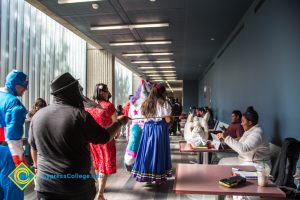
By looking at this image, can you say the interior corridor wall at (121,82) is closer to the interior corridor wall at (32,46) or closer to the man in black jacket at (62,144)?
the interior corridor wall at (32,46)

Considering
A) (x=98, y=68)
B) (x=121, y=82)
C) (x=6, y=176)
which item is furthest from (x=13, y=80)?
(x=121, y=82)

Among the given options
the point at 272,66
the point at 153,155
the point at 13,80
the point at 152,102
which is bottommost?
the point at 153,155

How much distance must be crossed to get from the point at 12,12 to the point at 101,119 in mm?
2706

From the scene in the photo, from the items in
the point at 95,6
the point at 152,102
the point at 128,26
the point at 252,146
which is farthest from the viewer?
the point at 128,26

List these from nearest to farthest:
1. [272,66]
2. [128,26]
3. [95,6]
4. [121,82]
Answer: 1. [272,66]
2. [95,6]
3. [128,26]
4. [121,82]

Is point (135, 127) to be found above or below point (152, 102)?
below

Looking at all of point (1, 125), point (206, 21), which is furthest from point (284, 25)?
point (1, 125)

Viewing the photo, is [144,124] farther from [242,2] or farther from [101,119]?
[242,2]

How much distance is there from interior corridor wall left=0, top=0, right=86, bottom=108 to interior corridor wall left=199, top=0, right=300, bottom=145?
395 cm

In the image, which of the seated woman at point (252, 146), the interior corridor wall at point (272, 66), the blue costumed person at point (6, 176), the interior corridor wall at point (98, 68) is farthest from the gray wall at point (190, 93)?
the blue costumed person at point (6, 176)

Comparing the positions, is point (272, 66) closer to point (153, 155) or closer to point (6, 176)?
point (153, 155)

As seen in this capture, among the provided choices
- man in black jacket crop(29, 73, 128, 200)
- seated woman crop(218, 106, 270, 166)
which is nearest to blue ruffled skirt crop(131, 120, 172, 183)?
seated woman crop(218, 106, 270, 166)

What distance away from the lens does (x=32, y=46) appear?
492cm

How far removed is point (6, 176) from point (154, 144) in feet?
6.60
